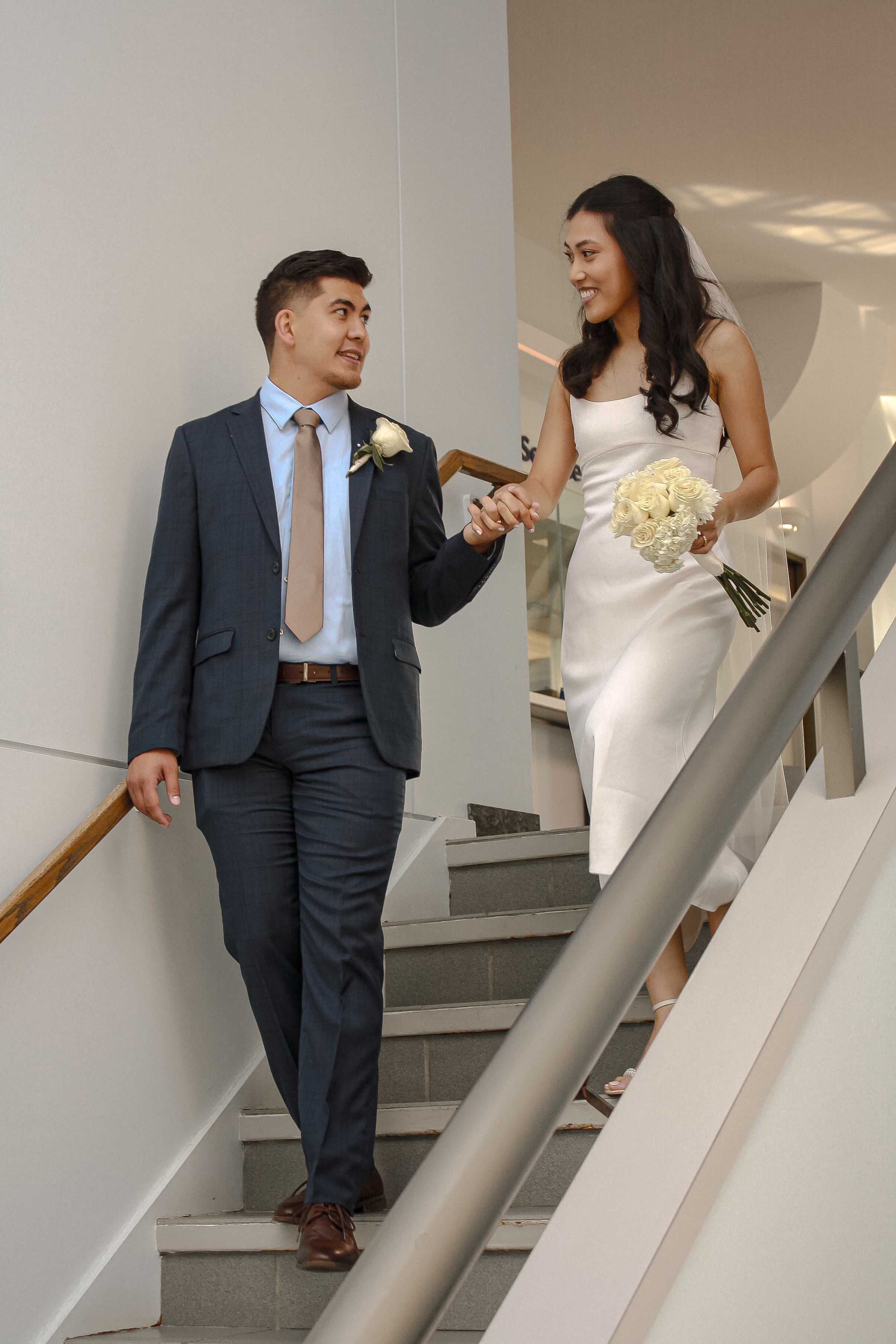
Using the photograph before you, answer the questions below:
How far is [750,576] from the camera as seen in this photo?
293 cm

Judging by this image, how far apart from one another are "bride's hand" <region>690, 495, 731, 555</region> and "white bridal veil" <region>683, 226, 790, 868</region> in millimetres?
277

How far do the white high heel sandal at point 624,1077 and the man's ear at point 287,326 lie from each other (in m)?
1.49

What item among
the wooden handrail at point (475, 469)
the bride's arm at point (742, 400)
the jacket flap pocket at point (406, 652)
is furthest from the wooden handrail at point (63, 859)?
the wooden handrail at point (475, 469)

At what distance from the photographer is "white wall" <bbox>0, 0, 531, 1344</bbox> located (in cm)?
244

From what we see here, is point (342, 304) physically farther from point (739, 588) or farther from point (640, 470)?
point (739, 588)

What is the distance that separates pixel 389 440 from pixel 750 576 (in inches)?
34.1

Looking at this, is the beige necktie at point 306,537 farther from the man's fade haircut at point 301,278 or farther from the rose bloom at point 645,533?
the rose bloom at point 645,533

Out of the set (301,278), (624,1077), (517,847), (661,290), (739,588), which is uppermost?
(301,278)

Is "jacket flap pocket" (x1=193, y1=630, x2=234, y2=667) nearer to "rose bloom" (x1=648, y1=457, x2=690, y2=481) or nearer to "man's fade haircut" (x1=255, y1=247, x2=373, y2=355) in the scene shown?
"man's fade haircut" (x1=255, y1=247, x2=373, y2=355)

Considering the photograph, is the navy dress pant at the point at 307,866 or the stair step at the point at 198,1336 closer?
the stair step at the point at 198,1336

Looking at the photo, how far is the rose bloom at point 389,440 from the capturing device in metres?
2.65

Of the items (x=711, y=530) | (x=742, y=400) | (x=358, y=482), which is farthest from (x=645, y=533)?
(x=358, y=482)

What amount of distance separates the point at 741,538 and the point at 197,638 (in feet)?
3.87

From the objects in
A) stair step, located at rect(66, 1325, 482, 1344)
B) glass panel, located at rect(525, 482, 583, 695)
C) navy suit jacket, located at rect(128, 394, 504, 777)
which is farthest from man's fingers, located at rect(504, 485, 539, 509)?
glass panel, located at rect(525, 482, 583, 695)
